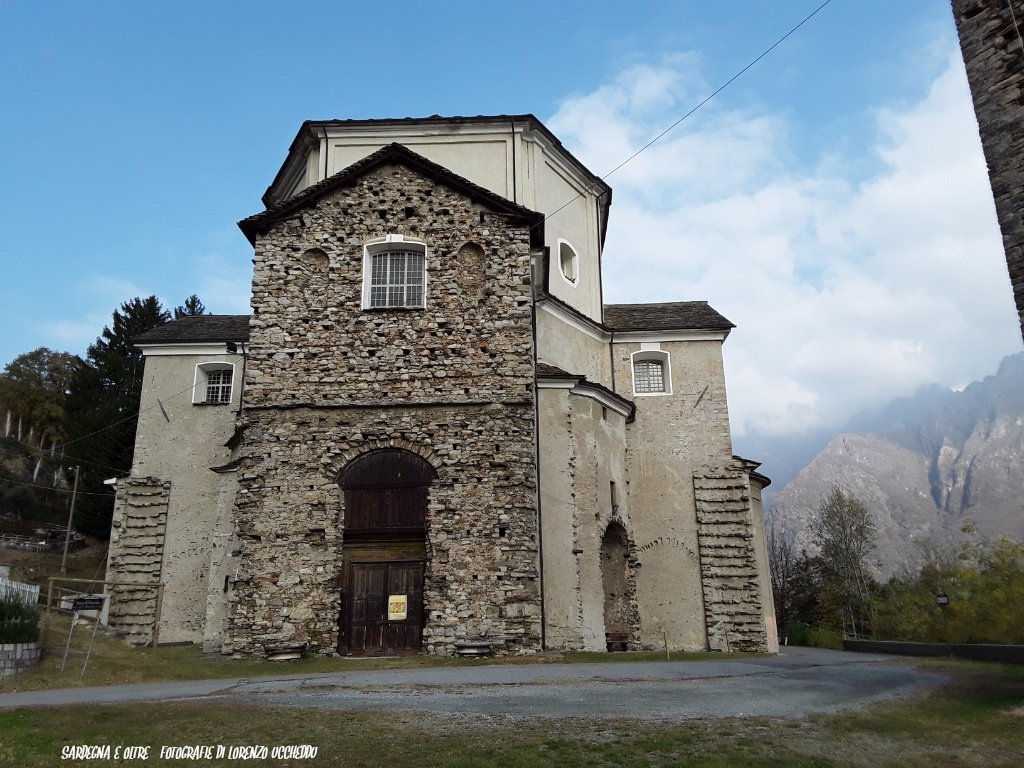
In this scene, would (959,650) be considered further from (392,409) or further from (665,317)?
(392,409)

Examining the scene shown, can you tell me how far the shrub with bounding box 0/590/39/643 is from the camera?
15.4 metres

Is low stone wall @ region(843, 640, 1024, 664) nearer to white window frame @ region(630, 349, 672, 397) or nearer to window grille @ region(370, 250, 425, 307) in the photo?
white window frame @ region(630, 349, 672, 397)

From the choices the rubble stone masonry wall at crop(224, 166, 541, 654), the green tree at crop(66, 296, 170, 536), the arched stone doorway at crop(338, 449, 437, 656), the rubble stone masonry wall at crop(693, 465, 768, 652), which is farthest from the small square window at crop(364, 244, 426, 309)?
the green tree at crop(66, 296, 170, 536)

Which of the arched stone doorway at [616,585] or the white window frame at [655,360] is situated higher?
the white window frame at [655,360]

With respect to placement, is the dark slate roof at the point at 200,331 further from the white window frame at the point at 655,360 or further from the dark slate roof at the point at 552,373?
the white window frame at the point at 655,360

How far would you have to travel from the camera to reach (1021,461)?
516 feet

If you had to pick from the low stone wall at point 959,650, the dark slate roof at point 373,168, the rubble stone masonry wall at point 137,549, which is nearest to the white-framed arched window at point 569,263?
the dark slate roof at point 373,168

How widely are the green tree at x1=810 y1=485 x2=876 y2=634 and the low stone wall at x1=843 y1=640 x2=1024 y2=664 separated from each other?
23841 millimetres

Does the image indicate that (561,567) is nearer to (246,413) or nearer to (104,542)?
(246,413)

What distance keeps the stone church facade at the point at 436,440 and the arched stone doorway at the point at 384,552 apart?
0.05 metres

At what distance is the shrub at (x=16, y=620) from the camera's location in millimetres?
15445

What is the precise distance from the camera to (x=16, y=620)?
15.9m

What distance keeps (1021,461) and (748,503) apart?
16026 cm

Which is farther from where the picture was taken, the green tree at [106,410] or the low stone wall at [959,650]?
the green tree at [106,410]
